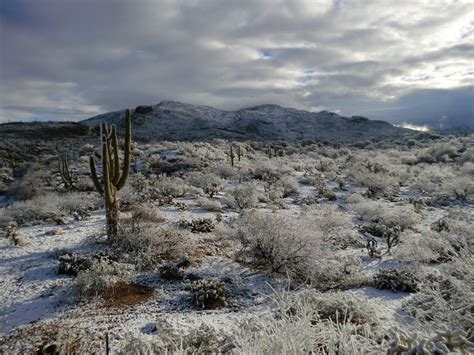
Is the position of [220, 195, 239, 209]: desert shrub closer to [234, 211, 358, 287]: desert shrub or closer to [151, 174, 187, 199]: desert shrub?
[151, 174, 187, 199]: desert shrub

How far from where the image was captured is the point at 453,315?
3799 mm

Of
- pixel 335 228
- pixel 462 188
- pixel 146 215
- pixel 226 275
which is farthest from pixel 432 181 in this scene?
pixel 146 215

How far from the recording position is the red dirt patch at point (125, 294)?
19.0 feet

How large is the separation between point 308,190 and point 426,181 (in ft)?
Result: 20.9

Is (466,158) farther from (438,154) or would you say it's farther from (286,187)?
(286,187)

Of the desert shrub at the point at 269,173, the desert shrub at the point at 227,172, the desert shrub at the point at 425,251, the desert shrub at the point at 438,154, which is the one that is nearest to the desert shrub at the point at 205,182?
the desert shrub at the point at 227,172

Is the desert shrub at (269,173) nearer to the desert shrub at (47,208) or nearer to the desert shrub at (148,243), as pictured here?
the desert shrub at (47,208)

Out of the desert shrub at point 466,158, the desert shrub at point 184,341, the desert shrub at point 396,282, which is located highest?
the desert shrub at point 466,158

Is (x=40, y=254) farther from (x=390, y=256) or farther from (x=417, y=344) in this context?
(x=390, y=256)

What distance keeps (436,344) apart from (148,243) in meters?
6.19

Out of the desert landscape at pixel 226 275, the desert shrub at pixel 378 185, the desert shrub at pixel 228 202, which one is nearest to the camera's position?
the desert landscape at pixel 226 275

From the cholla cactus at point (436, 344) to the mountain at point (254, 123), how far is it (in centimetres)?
5016

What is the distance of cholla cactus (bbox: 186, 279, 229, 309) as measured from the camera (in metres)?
5.79

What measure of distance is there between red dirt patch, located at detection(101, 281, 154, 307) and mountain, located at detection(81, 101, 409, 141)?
4671 cm
